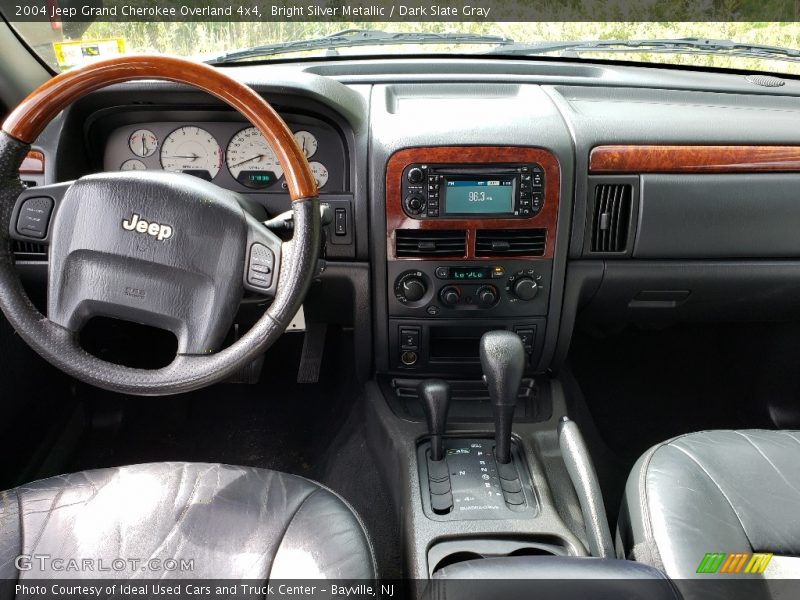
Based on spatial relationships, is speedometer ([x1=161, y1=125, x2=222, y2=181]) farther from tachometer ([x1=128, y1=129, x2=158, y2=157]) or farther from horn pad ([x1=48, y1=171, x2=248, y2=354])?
horn pad ([x1=48, y1=171, x2=248, y2=354])

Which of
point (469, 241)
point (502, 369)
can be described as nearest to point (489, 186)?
point (469, 241)

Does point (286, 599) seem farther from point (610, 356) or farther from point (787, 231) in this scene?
point (610, 356)

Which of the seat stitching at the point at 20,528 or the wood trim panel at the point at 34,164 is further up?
the wood trim panel at the point at 34,164

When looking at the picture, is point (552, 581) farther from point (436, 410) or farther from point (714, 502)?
point (436, 410)

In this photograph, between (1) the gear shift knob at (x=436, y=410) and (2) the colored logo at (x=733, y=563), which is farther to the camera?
(1) the gear shift knob at (x=436, y=410)

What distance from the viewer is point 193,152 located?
5.69ft

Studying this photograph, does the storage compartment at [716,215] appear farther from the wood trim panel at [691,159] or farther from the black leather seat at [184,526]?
the black leather seat at [184,526]

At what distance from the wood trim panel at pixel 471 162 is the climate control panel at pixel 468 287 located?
0.04 meters

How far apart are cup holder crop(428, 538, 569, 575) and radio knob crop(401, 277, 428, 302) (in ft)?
2.02

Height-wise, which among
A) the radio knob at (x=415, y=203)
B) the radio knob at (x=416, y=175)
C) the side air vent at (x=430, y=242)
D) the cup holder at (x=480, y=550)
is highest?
the radio knob at (x=416, y=175)

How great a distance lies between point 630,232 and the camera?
173cm

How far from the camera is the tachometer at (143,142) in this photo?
1.74 m

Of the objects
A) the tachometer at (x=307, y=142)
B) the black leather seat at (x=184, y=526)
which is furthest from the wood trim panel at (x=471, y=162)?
the black leather seat at (x=184, y=526)

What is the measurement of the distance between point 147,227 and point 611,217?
45.1 inches
